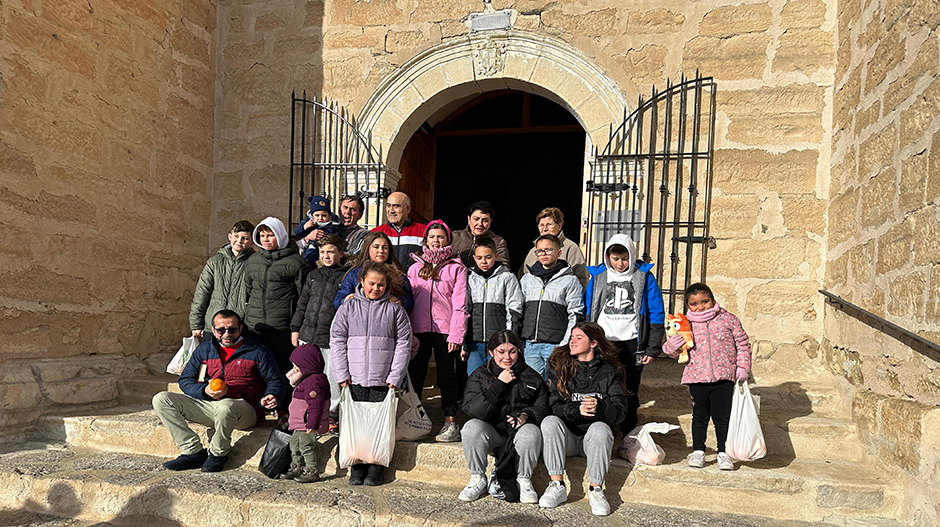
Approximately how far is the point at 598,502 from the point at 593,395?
537 mm

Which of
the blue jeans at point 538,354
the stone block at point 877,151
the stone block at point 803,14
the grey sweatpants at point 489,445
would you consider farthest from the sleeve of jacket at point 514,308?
the stone block at point 803,14

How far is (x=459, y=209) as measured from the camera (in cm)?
1119

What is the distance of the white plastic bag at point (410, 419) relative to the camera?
3627mm

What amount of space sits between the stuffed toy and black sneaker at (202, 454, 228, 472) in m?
2.64

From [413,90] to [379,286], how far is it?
8.04 feet

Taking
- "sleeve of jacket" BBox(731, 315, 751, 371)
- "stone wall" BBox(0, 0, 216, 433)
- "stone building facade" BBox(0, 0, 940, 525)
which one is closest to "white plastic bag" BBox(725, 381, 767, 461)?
"sleeve of jacket" BBox(731, 315, 751, 371)

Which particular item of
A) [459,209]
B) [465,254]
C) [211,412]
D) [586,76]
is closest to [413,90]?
[586,76]

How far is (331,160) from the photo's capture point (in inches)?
218

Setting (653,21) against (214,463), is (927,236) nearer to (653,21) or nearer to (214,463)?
(653,21)

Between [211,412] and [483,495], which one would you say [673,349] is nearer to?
[483,495]

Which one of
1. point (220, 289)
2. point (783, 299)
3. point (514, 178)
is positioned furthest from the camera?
point (514, 178)

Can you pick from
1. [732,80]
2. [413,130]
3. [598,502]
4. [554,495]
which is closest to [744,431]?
[598,502]

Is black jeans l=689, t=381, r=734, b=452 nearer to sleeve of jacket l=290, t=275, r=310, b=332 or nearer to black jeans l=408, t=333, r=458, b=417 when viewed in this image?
black jeans l=408, t=333, r=458, b=417

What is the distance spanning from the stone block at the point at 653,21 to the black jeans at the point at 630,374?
266 centimetres
